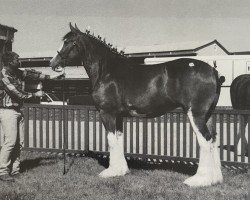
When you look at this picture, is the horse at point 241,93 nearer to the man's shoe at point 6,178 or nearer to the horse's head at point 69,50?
the horse's head at point 69,50

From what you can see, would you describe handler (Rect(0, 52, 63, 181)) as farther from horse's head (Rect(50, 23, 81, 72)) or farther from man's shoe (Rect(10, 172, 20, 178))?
horse's head (Rect(50, 23, 81, 72))

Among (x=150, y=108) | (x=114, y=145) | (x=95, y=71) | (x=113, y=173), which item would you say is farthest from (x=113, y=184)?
(x=95, y=71)

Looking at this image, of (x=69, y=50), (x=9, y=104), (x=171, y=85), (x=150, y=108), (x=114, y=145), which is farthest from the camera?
(x=69, y=50)

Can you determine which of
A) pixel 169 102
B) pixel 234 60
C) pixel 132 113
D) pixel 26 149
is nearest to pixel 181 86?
pixel 169 102

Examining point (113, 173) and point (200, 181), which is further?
point (113, 173)

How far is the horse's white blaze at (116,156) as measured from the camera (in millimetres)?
6660

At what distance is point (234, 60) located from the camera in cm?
2248

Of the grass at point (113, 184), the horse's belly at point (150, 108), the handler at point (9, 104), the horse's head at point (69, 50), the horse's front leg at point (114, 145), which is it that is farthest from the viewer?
the horse's head at point (69, 50)

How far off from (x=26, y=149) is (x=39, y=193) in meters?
4.11

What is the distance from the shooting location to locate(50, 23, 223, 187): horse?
19.9ft

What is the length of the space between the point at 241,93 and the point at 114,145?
4583 millimetres

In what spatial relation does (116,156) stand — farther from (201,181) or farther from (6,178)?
(6,178)

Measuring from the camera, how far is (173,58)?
2278 cm

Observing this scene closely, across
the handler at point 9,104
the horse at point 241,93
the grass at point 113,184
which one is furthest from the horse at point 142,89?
the horse at point 241,93
